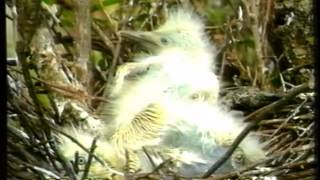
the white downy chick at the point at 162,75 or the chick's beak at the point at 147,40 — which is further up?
the chick's beak at the point at 147,40

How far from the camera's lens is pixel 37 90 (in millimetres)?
1262

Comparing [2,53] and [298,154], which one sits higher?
[2,53]

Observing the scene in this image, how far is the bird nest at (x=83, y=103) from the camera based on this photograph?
1.25 metres

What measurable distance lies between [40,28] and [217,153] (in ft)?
0.95

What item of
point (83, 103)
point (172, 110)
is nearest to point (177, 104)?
point (172, 110)

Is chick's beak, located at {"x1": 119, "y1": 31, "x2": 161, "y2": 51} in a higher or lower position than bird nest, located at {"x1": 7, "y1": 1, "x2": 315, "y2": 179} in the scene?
higher

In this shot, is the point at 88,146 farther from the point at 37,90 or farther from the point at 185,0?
the point at 185,0

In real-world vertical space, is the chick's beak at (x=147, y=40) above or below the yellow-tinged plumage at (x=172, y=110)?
above

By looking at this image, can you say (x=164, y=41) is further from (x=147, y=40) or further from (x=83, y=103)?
(x=83, y=103)

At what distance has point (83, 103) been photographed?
49.8 inches

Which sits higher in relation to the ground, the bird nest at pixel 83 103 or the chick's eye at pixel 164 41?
the chick's eye at pixel 164 41

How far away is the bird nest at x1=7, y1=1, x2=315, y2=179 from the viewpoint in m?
1.25

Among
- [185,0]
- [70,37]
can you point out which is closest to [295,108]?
[185,0]

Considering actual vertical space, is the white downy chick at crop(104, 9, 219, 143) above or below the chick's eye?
below
